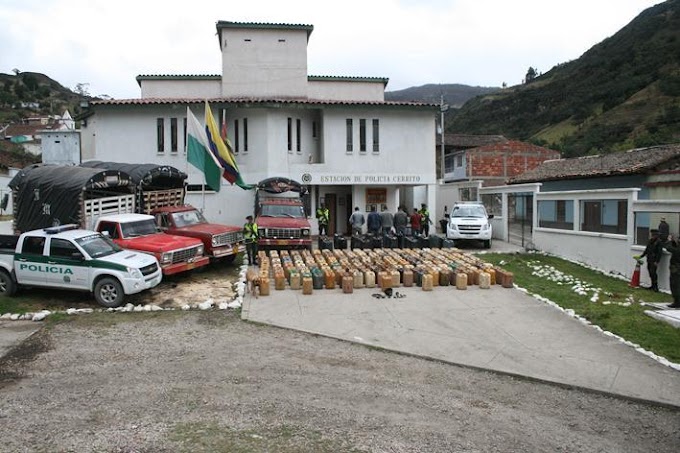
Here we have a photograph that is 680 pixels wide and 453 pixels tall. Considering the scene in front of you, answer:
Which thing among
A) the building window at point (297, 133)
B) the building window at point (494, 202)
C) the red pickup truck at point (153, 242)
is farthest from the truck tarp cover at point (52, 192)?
the building window at point (494, 202)

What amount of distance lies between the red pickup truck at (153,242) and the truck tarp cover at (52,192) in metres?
1.02

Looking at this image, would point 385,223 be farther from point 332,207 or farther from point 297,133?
point 297,133

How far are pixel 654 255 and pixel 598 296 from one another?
7.39 feet

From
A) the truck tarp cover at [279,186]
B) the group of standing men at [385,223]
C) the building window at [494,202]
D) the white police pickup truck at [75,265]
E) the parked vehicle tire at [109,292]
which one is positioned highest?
the truck tarp cover at [279,186]

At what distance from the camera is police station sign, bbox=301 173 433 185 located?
25.8 m

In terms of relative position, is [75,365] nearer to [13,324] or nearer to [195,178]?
[13,324]

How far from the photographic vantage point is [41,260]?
12.0 meters

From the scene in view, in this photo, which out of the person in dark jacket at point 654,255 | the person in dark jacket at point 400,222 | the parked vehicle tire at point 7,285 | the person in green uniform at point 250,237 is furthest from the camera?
the person in dark jacket at point 400,222

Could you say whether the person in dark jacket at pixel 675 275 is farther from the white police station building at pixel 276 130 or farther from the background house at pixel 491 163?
the background house at pixel 491 163

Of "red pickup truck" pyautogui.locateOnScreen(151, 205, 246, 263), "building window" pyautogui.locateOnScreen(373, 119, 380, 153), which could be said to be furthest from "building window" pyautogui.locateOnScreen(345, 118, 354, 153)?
"red pickup truck" pyautogui.locateOnScreen(151, 205, 246, 263)

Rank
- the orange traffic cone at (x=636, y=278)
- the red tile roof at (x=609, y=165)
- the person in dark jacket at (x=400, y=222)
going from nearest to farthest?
the orange traffic cone at (x=636, y=278)
the person in dark jacket at (x=400, y=222)
the red tile roof at (x=609, y=165)

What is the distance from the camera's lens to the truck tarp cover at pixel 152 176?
17.4 meters

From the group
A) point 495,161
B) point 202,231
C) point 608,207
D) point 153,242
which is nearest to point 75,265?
point 153,242

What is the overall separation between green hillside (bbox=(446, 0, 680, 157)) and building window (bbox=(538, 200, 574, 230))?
32.2 metres
